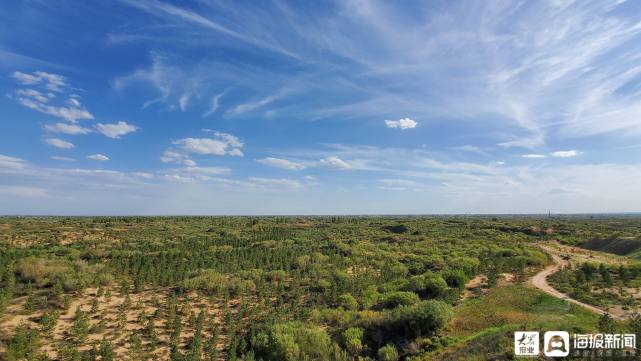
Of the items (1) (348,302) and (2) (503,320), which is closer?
(2) (503,320)

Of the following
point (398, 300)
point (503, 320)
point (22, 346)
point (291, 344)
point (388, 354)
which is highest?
point (503, 320)

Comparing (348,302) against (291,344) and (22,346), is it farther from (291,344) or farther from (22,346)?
(22,346)

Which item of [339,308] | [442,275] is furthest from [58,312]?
[442,275]

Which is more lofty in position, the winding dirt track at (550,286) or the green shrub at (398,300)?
the winding dirt track at (550,286)

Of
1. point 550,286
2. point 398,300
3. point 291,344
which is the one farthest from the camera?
point 550,286

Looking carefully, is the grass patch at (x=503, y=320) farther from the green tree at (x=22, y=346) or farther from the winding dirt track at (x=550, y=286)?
the green tree at (x=22, y=346)

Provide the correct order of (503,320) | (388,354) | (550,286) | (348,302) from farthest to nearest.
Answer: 1. (550,286)
2. (348,302)
3. (503,320)
4. (388,354)

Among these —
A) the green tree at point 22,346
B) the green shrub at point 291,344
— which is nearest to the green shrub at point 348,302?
the green shrub at point 291,344

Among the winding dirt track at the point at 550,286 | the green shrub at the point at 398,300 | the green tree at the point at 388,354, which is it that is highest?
the winding dirt track at the point at 550,286

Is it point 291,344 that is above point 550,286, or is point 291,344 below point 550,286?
below

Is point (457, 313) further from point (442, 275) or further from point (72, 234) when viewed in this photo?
point (72, 234)

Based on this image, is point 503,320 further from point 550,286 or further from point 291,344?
point 291,344

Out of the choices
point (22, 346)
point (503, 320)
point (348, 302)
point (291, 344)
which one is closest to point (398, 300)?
point (348, 302)
